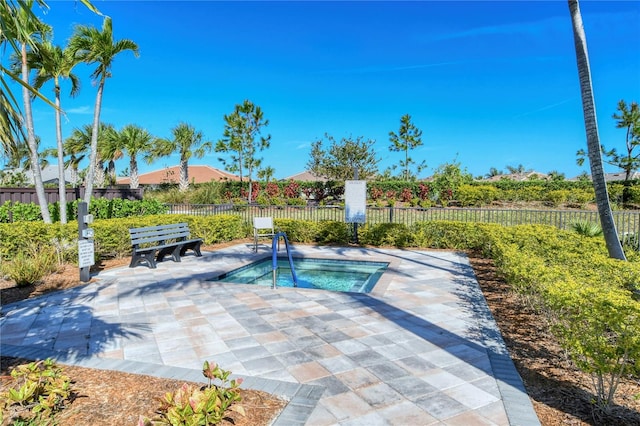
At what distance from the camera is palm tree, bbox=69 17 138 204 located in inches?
359

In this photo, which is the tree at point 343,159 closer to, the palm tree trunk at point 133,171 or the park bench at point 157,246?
the palm tree trunk at point 133,171

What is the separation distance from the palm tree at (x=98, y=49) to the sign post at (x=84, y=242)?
3.86 m

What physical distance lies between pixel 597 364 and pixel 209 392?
2.49 meters

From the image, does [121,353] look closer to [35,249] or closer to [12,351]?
[12,351]

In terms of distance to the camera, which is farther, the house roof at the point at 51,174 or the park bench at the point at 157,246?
the house roof at the point at 51,174

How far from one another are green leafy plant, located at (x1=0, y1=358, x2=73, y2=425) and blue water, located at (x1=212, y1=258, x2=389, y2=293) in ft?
13.3

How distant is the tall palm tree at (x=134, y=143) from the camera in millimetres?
19938

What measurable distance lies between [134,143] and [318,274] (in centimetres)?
1616

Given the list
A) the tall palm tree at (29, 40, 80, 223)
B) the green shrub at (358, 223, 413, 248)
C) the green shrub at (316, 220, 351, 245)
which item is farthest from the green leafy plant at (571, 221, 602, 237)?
the tall palm tree at (29, 40, 80, 223)

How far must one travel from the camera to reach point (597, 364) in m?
2.53

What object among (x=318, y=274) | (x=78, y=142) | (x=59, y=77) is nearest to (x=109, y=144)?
(x=78, y=142)

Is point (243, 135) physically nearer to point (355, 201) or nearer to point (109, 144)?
point (109, 144)

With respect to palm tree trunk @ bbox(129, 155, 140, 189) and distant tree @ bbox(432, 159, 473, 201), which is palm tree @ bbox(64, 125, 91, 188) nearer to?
palm tree trunk @ bbox(129, 155, 140, 189)

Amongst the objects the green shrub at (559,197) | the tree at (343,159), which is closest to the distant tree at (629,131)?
the green shrub at (559,197)
